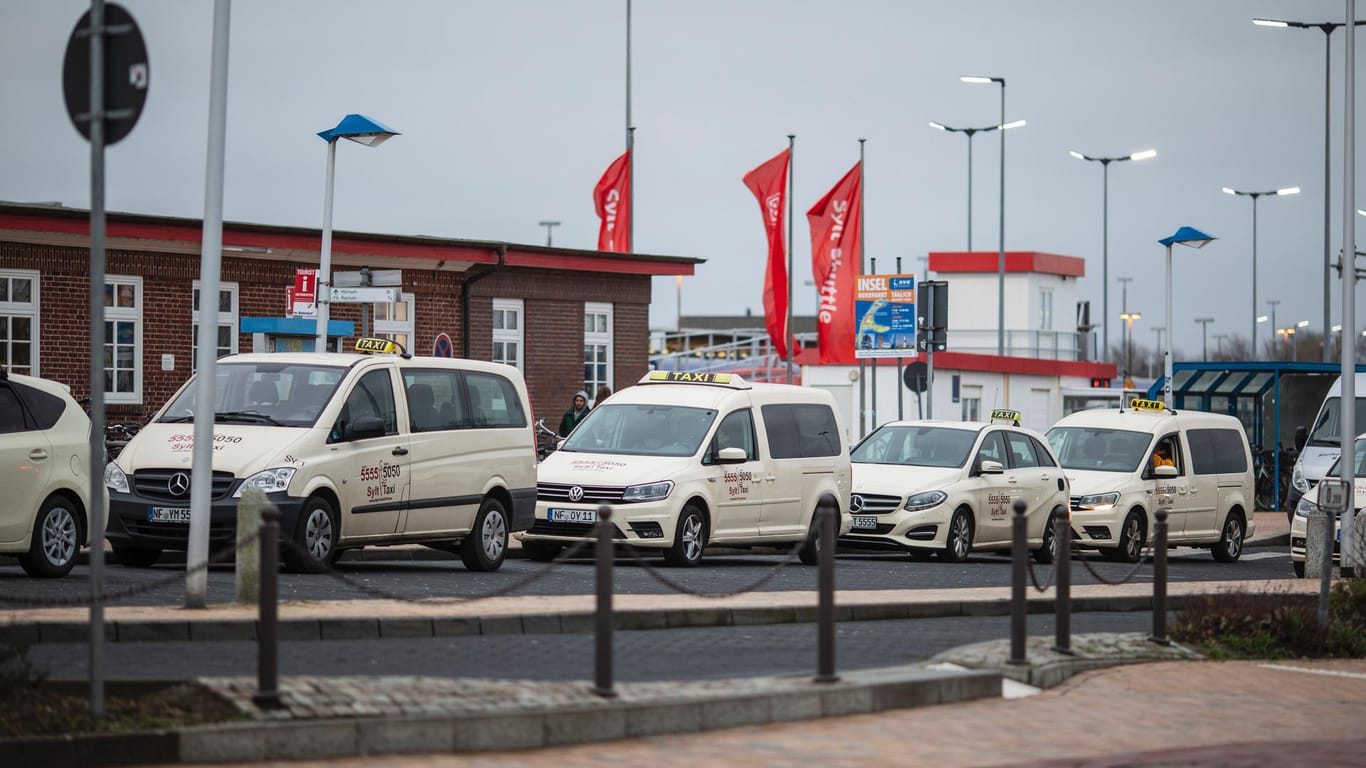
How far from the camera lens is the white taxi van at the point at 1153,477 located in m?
24.3

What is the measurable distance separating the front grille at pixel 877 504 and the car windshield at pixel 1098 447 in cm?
454

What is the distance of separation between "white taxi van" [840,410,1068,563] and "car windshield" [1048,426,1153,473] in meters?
1.72

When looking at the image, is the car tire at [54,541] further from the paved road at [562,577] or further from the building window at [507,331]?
the building window at [507,331]

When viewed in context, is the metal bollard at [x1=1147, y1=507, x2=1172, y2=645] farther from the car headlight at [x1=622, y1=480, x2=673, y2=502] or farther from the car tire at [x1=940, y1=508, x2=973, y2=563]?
the car tire at [x1=940, y1=508, x2=973, y2=563]

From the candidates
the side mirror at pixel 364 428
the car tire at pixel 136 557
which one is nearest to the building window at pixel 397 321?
the car tire at pixel 136 557

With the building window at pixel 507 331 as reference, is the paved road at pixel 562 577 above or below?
below

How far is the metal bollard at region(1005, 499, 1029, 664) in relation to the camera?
10891 millimetres

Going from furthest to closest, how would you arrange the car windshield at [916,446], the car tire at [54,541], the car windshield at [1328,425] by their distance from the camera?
the car windshield at [1328,425]
the car windshield at [916,446]
the car tire at [54,541]

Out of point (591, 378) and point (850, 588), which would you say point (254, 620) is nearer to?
point (850, 588)

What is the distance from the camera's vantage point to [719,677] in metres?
10.1

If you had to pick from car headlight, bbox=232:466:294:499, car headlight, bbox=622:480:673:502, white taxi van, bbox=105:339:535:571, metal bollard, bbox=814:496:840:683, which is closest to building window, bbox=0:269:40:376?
white taxi van, bbox=105:339:535:571

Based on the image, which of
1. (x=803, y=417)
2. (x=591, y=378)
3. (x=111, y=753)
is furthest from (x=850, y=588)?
(x=591, y=378)

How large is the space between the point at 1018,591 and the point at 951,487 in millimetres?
11064

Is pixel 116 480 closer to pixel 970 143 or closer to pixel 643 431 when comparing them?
pixel 643 431
